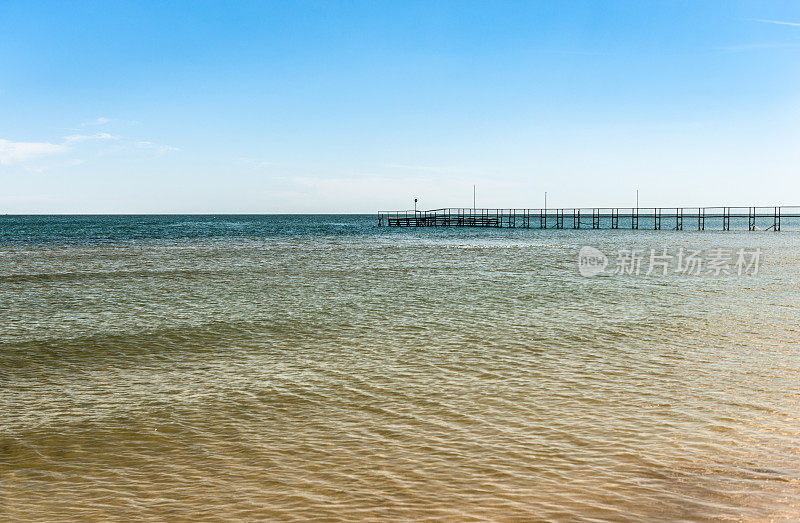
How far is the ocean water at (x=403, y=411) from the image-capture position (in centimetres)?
511

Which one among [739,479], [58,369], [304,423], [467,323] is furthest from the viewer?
[467,323]

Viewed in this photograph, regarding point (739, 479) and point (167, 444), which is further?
point (167, 444)

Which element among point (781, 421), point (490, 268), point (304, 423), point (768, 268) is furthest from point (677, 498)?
point (768, 268)

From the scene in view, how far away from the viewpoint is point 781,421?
674 centimetres

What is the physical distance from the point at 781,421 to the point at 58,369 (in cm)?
985

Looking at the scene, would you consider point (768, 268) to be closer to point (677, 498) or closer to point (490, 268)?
point (490, 268)

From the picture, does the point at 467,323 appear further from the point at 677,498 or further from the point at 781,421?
the point at 677,498

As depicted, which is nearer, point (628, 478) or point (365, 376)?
point (628, 478)

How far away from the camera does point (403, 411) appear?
7375 millimetres

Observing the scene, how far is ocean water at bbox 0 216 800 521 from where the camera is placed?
5109 millimetres

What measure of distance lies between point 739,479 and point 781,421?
6.21 ft

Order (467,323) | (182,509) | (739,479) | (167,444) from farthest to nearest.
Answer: (467,323), (167,444), (739,479), (182,509)

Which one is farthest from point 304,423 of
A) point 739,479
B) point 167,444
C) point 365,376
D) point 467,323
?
point 467,323

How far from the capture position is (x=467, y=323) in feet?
44.7
